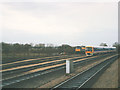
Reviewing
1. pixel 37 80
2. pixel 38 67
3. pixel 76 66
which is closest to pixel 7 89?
pixel 37 80

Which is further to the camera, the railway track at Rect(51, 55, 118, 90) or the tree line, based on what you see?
the tree line

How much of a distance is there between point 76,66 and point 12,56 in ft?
47.9

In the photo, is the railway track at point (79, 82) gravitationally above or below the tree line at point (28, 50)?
below

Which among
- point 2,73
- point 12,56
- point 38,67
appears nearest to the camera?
point 2,73

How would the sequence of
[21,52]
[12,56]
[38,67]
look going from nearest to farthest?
[38,67] → [12,56] → [21,52]

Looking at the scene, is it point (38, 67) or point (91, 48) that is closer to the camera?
point (38, 67)

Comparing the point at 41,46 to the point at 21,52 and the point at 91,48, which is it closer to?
the point at 21,52

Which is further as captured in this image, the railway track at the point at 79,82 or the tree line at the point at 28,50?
the tree line at the point at 28,50

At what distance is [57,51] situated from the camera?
48250 mm

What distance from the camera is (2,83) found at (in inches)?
425

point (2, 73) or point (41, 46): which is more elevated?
point (41, 46)

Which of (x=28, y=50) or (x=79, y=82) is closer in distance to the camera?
(x=79, y=82)

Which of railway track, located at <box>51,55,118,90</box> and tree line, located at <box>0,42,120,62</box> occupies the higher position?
tree line, located at <box>0,42,120,62</box>

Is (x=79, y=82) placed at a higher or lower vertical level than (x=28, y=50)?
lower
